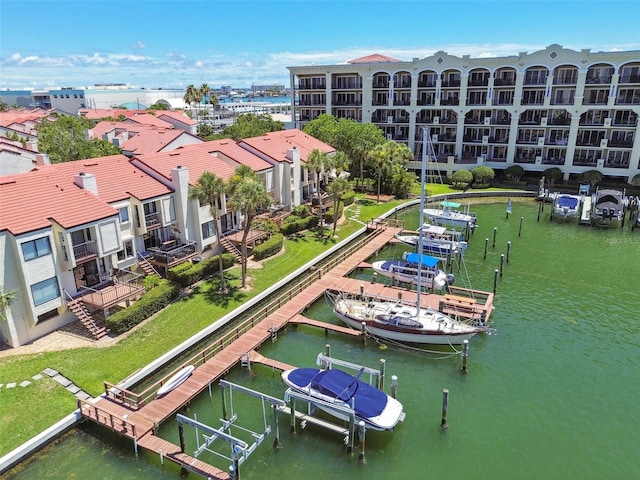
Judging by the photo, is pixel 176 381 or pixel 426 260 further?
pixel 426 260

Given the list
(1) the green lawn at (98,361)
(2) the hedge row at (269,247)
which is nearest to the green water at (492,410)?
(1) the green lawn at (98,361)

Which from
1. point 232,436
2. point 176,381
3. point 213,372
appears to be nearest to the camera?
point 232,436

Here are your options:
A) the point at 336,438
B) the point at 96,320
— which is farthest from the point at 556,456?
the point at 96,320

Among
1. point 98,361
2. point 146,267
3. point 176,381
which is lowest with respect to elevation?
point 176,381

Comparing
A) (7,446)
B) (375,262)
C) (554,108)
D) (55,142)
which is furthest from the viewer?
(554,108)

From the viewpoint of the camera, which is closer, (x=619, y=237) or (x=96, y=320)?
(x=96, y=320)

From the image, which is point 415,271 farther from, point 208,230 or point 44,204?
point 44,204

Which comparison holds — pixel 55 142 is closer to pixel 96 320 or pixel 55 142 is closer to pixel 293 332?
pixel 96 320

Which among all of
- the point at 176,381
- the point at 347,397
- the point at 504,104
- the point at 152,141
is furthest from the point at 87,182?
the point at 504,104
